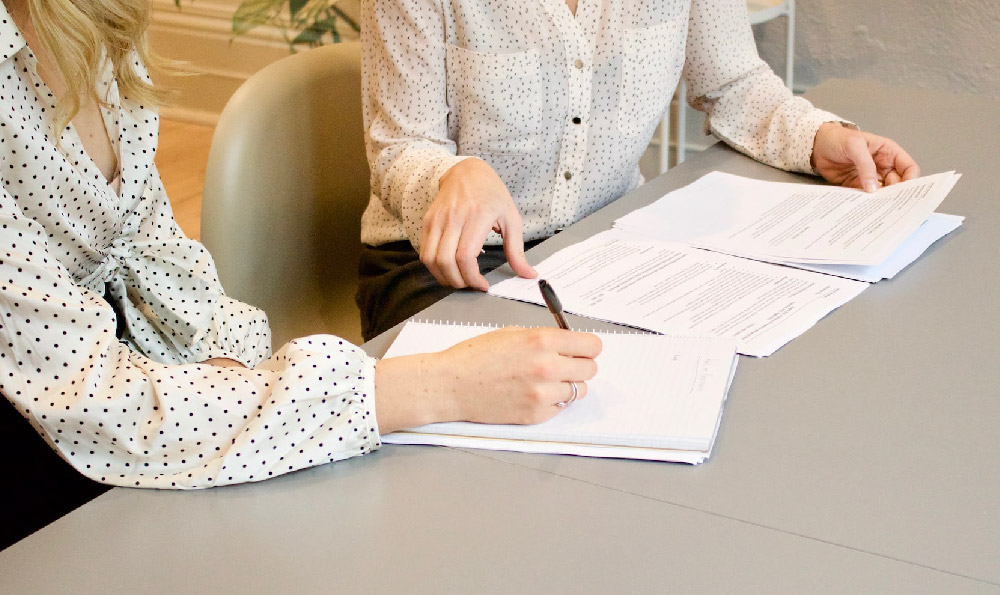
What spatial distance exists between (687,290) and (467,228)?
9.0 inches

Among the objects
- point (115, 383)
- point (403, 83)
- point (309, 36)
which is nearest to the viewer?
point (115, 383)

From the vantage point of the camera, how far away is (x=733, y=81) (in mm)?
1400

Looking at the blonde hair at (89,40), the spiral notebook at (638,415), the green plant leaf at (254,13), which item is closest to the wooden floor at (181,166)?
the green plant leaf at (254,13)

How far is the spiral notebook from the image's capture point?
695mm

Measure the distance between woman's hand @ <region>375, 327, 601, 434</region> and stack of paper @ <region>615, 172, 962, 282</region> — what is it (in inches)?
14.0

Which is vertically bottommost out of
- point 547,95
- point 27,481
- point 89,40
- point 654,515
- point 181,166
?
point 181,166

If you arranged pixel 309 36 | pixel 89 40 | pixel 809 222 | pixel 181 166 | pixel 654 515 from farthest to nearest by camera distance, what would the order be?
pixel 181 166, pixel 309 36, pixel 809 222, pixel 89 40, pixel 654 515

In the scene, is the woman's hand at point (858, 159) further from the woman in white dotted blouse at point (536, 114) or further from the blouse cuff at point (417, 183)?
the blouse cuff at point (417, 183)

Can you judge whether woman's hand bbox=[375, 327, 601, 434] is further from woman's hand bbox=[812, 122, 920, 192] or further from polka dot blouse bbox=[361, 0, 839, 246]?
woman's hand bbox=[812, 122, 920, 192]

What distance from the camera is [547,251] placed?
3.46ft

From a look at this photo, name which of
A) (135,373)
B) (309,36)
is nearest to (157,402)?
(135,373)

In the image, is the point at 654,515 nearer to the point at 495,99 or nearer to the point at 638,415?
the point at 638,415

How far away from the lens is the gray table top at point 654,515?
1.89 ft

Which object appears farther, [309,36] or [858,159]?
[309,36]
